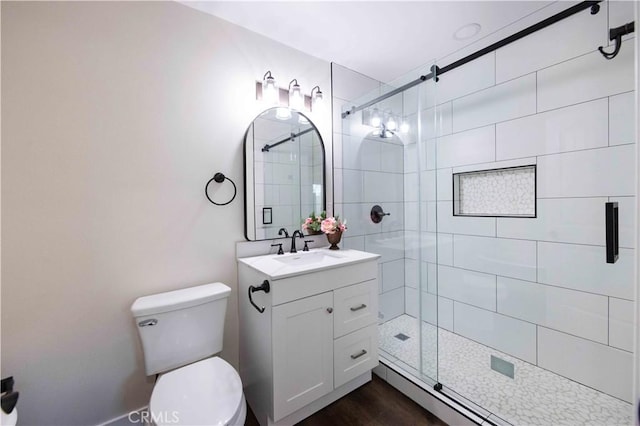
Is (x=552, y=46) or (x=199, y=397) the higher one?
(x=552, y=46)

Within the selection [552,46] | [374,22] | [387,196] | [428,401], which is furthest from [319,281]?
[552,46]

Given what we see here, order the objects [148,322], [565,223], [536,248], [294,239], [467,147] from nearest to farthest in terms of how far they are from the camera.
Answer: [148,322], [565,223], [536,248], [294,239], [467,147]

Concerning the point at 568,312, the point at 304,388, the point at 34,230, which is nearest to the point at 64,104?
the point at 34,230

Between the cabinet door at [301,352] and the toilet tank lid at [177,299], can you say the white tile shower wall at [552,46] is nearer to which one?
the cabinet door at [301,352]

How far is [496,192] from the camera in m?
2.03

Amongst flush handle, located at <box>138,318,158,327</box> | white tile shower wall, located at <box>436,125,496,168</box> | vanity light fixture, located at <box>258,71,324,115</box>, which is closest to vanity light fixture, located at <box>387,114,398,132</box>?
white tile shower wall, located at <box>436,125,496,168</box>

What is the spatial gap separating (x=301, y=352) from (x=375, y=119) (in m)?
1.86

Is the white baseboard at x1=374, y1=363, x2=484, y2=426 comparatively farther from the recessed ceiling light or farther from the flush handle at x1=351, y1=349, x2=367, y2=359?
the recessed ceiling light

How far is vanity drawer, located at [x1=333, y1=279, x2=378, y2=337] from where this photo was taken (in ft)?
5.05

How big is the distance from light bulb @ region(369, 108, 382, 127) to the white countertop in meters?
1.14

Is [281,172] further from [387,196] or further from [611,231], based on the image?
[611,231]

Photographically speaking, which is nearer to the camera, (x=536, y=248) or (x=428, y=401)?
(x=428, y=401)

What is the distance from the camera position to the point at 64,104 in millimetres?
1226

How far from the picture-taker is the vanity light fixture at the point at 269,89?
5.68 feet
